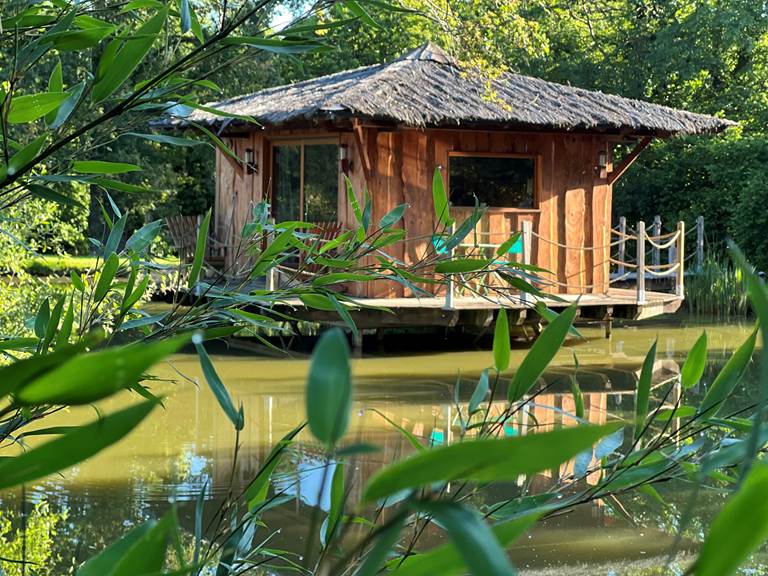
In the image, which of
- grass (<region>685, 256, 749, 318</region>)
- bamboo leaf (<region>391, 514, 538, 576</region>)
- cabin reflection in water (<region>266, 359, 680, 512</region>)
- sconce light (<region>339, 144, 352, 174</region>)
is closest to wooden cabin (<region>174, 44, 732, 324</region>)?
sconce light (<region>339, 144, 352, 174</region>)

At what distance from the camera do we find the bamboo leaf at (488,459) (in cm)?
44

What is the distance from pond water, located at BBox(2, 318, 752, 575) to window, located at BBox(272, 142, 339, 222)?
186 cm

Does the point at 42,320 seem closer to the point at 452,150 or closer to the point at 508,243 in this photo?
the point at 508,243

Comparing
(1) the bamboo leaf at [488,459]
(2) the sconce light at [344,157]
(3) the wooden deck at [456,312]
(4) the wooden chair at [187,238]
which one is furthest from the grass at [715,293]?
(1) the bamboo leaf at [488,459]

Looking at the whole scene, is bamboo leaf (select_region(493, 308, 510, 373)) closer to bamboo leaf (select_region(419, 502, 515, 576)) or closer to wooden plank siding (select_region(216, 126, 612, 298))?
bamboo leaf (select_region(419, 502, 515, 576))

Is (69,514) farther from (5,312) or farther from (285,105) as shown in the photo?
(285,105)

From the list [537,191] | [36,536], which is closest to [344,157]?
[537,191]

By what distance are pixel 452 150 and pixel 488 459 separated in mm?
11295

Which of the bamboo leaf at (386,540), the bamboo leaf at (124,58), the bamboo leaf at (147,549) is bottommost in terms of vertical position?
the bamboo leaf at (147,549)

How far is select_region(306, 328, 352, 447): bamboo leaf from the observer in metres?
0.45

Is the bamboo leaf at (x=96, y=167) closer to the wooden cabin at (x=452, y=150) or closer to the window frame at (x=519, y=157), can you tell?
the wooden cabin at (x=452, y=150)

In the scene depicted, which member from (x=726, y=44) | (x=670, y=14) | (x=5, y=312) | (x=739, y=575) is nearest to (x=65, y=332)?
(x=739, y=575)

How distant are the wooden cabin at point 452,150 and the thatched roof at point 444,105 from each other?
0.02 metres

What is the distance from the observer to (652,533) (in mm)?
5117
